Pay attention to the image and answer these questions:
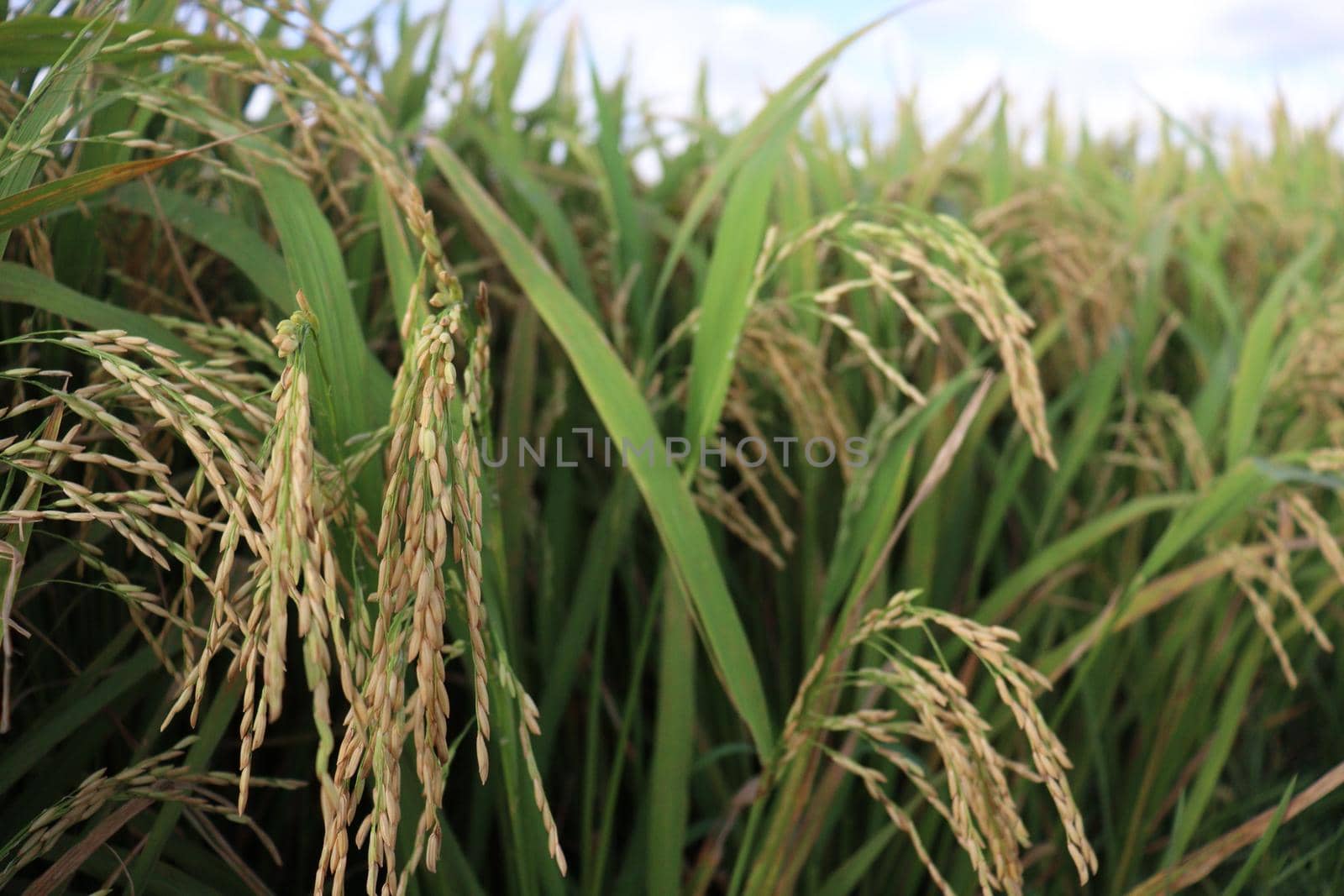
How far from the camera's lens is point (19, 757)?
34.0 inches

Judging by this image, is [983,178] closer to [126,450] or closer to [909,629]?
[909,629]

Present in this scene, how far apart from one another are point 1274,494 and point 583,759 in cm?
98

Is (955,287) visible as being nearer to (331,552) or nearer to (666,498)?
(666,498)

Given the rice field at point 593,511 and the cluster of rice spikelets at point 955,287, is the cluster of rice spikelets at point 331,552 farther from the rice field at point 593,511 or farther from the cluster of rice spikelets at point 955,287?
the cluster of rice spikelets at point 955,287

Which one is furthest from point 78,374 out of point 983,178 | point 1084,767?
point 983,178

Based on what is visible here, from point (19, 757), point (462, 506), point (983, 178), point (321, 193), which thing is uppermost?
point (983, 178)

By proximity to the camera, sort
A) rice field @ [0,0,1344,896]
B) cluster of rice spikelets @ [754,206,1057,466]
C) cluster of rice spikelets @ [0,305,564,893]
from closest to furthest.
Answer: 1. cluster of rice spikelets @ [0,305,564,893]
2. rice field @ [0,0,1344,896]
3. cluster of rice spikelets @ [754,206,1057,466]

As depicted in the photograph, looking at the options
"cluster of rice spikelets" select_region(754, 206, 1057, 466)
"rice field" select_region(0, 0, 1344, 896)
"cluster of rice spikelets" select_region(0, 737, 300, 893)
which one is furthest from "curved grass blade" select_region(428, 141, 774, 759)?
"cluster of rice spikelets" select_region(0, 737, 300, 893)

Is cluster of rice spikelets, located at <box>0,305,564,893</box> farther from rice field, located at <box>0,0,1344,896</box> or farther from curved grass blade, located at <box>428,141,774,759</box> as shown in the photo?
curved grass blade, located at <box>428,141,774,759</box>

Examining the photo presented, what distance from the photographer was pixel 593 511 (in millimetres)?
1361

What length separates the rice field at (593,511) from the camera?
674 millimetres

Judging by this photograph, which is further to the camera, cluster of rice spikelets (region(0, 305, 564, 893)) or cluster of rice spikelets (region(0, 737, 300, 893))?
cluster of rice spikelets (region(0, 737, 300, 893))

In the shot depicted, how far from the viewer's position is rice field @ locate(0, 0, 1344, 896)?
2.21ft

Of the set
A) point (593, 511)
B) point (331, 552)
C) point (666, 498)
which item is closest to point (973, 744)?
point (666, 498)
